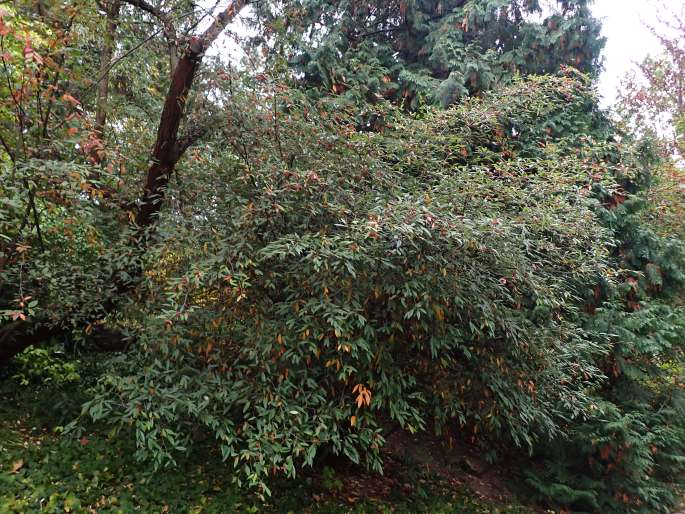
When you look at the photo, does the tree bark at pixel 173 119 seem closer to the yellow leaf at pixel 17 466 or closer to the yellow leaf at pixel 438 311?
the yellow leaf at pixel 17 466

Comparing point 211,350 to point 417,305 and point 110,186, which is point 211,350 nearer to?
point 417,305

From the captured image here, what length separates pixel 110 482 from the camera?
3.92 m

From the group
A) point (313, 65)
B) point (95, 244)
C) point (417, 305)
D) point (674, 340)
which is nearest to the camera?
point (417, 305)

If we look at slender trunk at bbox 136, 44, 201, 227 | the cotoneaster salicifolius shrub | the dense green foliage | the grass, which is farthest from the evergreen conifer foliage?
the grass

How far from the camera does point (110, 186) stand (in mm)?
4273

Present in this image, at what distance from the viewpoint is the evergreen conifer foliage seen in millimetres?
7172

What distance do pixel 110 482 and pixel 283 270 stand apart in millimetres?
2207

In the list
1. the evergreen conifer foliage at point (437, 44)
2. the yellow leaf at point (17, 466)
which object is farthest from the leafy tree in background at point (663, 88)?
the yellow leaf at point (17, 466)

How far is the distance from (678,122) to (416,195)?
9.44m

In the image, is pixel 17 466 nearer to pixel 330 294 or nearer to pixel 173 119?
pixel 330 294


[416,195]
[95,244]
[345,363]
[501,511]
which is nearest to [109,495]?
[95,244]

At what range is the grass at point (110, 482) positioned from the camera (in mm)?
3566

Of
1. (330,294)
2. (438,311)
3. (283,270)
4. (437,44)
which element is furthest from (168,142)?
(437,44)

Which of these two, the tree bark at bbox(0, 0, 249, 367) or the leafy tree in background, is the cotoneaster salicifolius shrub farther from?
the leafy tree in background
